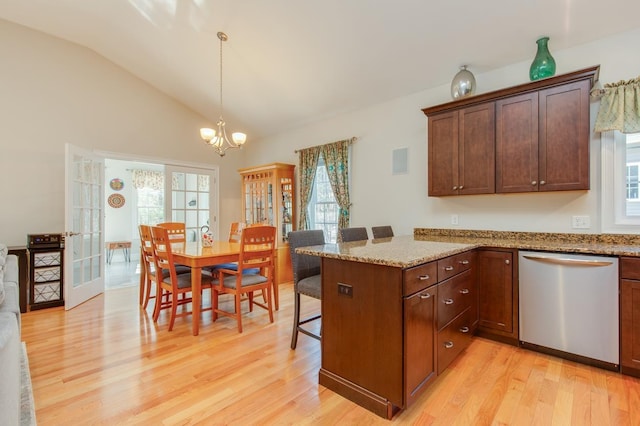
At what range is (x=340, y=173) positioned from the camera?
442 centimetres

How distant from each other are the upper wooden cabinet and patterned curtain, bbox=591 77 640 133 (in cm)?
17

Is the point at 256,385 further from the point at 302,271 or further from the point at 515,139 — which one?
the point at 515,139

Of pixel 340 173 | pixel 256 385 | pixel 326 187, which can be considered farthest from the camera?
pixel 326 187

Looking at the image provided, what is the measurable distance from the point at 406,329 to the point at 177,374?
5.34 ft

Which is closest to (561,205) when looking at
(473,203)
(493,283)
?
(473,203)

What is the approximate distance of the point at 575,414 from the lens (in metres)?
1.70

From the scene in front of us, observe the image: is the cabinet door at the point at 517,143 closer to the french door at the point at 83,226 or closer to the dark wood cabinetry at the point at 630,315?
the dark wood cabinetry at the point at 630,315

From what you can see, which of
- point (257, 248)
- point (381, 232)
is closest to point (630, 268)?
point (381, 232)

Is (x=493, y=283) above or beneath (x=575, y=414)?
above

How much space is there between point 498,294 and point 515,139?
4.46ft

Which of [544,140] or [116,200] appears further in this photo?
[116,200]

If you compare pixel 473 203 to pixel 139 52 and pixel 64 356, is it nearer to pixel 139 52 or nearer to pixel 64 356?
pixel 64 356

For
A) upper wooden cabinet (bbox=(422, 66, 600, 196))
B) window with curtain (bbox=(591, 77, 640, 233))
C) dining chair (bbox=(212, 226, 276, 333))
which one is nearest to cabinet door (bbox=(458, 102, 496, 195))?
upper wooden cabinet (bbox=(422, 66, 600, 196))

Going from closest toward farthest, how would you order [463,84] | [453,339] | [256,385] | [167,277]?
[256,385] < [453,339] < [463,84] < [167,277]
